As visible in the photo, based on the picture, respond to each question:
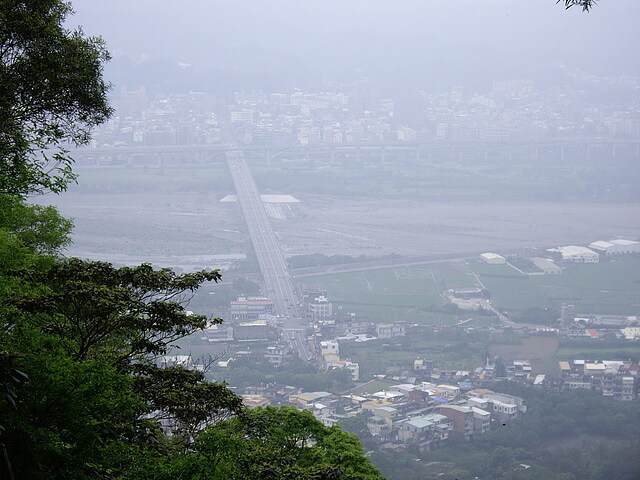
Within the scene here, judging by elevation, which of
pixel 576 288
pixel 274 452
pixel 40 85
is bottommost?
pixel 576 288

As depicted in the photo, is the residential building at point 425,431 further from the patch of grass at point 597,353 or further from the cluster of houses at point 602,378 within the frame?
the patch of grass at point 597,353

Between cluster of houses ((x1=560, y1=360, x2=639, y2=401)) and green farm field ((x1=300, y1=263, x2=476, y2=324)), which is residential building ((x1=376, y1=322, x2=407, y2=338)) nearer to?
green farm field ((x1=300, y1=263, x2=476, y2=324))

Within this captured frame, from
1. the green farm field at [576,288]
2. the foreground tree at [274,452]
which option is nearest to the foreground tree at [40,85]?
the foreground tree at [274,452]

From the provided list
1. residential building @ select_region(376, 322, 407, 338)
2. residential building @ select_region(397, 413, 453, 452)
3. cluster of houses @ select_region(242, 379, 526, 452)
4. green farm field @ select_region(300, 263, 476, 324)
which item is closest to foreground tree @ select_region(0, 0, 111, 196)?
cluster of houses @ select_region(242, 379, 526, 452)

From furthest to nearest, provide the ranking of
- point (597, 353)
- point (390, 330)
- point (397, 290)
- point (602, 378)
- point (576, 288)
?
point (576, 288), point (397, 290), point (390, 330), point (597, 353), point (602, 378)

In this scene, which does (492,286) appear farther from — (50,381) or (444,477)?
(50,381)

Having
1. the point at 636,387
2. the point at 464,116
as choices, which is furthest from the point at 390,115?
the point at 636,387

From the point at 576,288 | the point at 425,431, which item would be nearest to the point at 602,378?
the point at 425,431

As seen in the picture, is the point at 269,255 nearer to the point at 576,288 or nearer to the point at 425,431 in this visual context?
the point at 576,288
